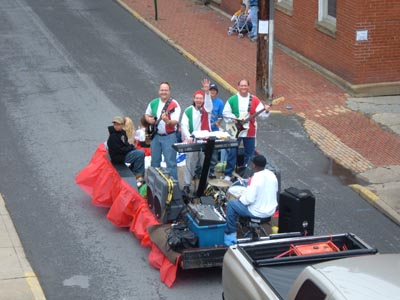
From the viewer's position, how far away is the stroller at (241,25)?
77.2ft

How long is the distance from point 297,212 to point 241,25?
13588 millimetres

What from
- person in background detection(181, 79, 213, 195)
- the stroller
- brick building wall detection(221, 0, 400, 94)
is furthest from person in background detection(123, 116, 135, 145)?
the stroller

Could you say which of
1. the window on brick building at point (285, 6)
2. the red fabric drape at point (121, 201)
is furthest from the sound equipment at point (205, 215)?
the window on brick building at point (285, 6)

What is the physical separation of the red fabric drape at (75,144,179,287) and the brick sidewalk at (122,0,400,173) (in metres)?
A: 4.39

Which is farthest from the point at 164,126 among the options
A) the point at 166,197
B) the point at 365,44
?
the point at 365,44

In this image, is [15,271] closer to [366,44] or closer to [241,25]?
[366,44]

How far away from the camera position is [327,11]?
65.7ft

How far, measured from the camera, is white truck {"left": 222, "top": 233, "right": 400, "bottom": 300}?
279 inches

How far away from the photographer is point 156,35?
2381 cm

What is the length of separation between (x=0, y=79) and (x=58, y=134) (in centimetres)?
418

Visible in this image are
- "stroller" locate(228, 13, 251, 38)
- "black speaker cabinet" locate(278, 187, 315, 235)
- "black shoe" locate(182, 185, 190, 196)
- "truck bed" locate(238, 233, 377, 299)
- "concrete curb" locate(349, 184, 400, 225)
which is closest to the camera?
"truck bed" locate(238, 233, 377, 299)

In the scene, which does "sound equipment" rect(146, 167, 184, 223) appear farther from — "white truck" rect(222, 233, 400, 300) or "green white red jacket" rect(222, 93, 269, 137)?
"white truck" rect(222, 233, 400, 300)

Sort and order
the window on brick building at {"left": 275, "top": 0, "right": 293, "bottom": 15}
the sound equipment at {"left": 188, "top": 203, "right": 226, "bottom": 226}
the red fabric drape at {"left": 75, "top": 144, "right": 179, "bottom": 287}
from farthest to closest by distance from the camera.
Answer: the window on brick building at {"left": 275, "top": 0, "right": 293, "bottom": 15} < the red fabric drape at {"left": 75, "top": 144, "right": 179, "bottom": 287} < the sound equipment at {"left": 188, "top": 203, "right": 226, "bottom": 226}

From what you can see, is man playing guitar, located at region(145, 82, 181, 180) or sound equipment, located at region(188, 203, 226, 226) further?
man playing guitar, located at region(145, 82, 181, 180)
